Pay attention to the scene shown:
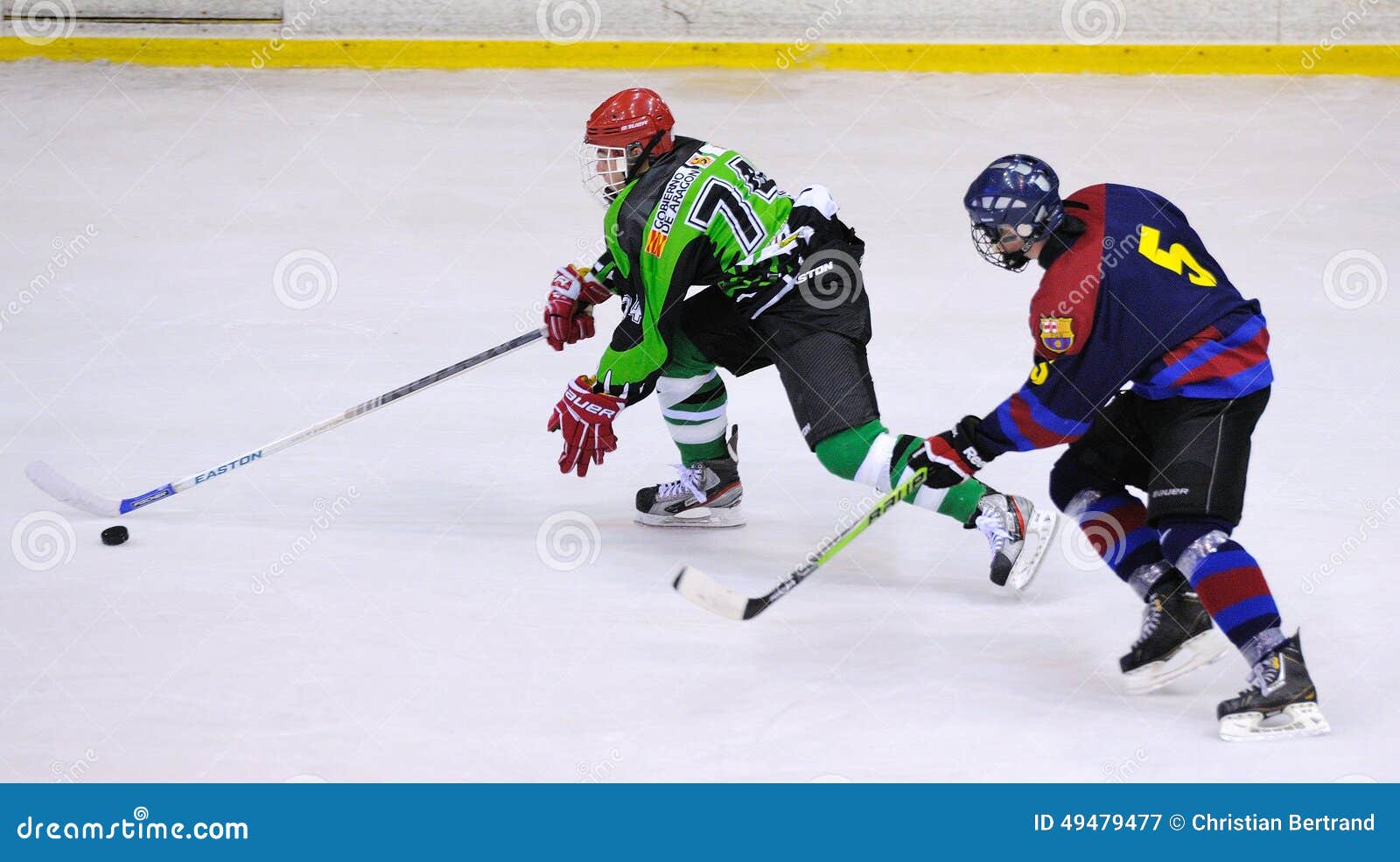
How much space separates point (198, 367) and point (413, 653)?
227cm

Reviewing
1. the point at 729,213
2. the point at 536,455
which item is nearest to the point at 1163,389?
the point at 729,213

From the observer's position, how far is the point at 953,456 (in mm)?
3221

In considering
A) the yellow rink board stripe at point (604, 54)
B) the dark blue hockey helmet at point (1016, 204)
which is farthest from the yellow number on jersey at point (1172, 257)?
the yellow rink board stripe at point (604, 54)

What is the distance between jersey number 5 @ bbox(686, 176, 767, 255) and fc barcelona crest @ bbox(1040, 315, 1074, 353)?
38.8 inches

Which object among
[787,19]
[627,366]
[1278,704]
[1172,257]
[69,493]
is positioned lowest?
[69,493]

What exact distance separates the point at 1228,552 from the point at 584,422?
1.67 metres

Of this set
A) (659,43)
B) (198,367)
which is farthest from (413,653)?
(659,43)

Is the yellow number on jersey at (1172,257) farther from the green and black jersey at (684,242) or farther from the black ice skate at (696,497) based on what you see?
the black ice skate at (696,497)

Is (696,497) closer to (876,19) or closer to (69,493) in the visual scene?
(69,493)

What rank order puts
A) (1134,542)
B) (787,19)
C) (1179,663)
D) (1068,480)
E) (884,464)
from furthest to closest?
(787,19), (884,464), (1068,480), (1134,542), (1179,663)

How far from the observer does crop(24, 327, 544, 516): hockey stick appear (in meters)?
4.12

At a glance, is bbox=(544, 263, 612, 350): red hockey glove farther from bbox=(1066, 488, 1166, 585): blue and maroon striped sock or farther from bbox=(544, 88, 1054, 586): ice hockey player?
bbox=(1066, 488, 1166, 585): blue and maroon striped sock

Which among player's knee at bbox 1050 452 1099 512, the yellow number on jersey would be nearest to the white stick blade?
player's knee at bbox 1050 452 1099 512

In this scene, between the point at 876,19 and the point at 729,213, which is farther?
the point at 876,19
